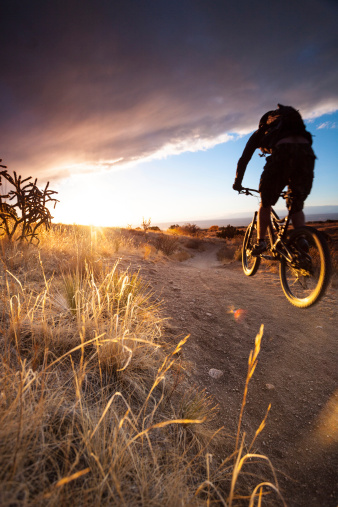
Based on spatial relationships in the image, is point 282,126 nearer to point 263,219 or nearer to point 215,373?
point 263,219

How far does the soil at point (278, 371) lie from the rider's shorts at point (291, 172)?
192 cm

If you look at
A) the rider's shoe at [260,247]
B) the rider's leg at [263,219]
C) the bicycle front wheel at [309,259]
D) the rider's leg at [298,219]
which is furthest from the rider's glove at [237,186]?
the bicycle front wheel at [309,259]

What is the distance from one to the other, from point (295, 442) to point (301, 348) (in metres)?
1.53

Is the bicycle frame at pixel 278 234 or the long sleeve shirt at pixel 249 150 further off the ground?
the long sleeve shirt at pixel 249 150

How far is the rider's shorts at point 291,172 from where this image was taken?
2934mm

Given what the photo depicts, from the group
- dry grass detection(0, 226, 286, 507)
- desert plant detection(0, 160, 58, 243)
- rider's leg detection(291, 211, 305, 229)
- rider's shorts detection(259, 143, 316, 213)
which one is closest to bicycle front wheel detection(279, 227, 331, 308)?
rider's leg detection(291, 211, 305, 229)

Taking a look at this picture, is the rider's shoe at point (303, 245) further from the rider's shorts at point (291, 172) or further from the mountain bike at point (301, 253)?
the rider's shorts at point (291, 172)

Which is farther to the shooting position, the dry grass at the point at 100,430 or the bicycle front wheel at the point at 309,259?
the bicycle front wheel at the point at 309,259

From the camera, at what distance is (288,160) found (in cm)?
297

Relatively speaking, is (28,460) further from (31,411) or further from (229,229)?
(229,229)

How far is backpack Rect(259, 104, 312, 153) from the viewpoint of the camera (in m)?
3.01

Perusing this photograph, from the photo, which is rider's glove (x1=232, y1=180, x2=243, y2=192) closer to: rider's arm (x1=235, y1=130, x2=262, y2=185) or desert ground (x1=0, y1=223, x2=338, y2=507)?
rider's arm (x1=235, y1=130, x2=262, y2=185)

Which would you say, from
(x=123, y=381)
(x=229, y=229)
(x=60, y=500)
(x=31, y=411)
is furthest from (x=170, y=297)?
(x=229, y=229)

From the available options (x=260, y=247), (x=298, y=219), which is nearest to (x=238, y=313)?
(x=260, y=247)
